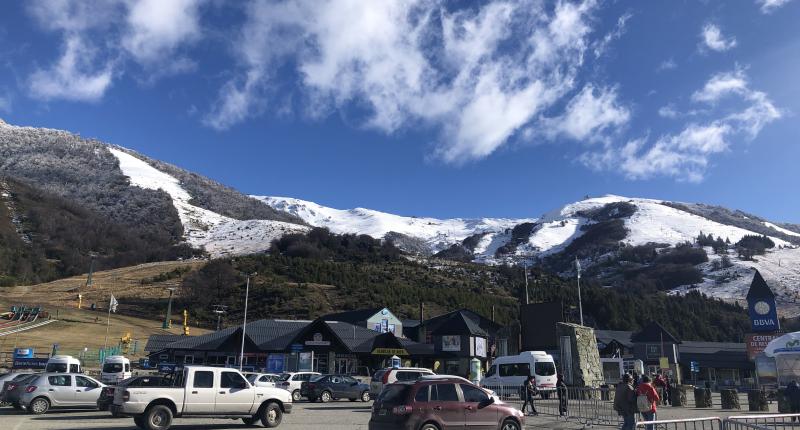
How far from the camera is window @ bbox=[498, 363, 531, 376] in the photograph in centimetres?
3344

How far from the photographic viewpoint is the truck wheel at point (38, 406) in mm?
21281

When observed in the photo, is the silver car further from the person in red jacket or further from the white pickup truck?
the person in red jacket

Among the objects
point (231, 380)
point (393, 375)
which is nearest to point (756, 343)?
point (393, 375)

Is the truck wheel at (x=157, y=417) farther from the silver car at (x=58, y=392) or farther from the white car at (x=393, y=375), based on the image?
the white car at (x=393, y=375)

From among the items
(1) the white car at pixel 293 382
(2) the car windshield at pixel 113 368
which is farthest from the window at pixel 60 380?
(2) the car windshield at pixel 113 368

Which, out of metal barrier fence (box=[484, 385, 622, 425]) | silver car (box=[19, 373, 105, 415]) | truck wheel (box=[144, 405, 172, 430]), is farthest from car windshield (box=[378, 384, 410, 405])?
silver car (box=[19, 373, 105, 415])

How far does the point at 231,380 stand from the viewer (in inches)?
686

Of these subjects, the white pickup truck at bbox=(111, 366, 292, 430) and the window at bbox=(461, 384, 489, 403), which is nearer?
the window at bbox=(461, 384, 489, 403)

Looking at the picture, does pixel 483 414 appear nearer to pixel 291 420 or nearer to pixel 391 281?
pixel 291 420

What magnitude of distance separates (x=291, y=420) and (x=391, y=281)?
115 metres

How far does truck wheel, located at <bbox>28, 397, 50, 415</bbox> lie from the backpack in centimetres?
2002

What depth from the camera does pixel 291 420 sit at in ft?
66.3

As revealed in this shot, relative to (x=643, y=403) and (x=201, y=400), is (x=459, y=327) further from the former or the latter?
(x=643, y=403)

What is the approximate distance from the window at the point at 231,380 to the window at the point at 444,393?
6706 mm
